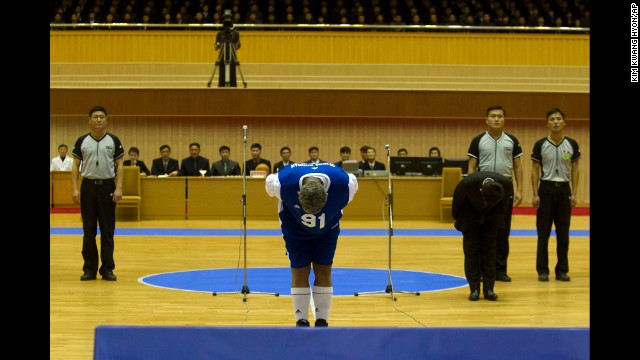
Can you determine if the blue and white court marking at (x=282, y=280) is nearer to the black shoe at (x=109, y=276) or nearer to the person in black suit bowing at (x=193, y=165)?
the black shoe at (x=109, y=276)

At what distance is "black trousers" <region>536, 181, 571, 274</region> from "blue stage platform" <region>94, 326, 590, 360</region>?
5.60 metres

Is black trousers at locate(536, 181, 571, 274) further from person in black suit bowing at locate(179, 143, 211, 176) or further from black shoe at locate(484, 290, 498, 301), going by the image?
person in black suit bowing at locate(179, 143, 211, 176)

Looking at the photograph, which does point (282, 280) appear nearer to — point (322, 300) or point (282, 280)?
point (282, 280)

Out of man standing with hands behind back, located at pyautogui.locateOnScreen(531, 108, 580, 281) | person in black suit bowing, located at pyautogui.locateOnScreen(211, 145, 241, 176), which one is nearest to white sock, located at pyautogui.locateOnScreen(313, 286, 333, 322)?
man standing with hands behind back, located at pyautogui.locateOnScreen(531, 108, 580, 281)

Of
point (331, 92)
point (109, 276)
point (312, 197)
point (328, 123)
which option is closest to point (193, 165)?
point (331, 92)

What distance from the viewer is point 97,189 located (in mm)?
9320

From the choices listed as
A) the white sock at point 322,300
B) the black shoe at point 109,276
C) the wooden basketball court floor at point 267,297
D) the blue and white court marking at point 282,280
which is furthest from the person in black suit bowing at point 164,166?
the white sock at point 322,300

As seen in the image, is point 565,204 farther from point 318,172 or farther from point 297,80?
point 297,80

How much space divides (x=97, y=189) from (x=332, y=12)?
43.3 feet

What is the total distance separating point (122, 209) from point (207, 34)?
580 centimetres

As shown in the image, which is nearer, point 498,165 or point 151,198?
point 498,165

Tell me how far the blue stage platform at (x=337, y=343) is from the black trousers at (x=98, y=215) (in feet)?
18.4
